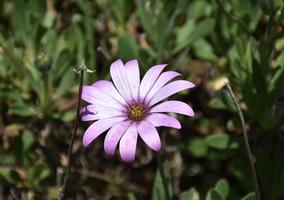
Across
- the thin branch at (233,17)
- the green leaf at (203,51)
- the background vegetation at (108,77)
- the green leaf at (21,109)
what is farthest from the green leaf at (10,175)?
the thin branch at (233,17)

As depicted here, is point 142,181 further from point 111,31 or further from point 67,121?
point 111,31

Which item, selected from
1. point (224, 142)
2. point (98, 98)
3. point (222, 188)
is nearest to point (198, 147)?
point (224, 142)

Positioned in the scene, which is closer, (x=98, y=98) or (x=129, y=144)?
(x=129, y=144)

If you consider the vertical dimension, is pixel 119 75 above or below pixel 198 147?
above

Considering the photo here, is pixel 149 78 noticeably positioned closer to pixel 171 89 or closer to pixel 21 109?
pixel 171 89

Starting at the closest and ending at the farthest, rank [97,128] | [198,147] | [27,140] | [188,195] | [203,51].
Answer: [97,128]
[188,195]
[27,140]
[198,147]
[203,51]

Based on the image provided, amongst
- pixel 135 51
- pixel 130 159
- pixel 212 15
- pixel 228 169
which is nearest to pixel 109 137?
pixel 130 159

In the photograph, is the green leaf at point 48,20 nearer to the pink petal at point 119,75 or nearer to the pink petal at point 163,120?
the pink petal at point 119,75
